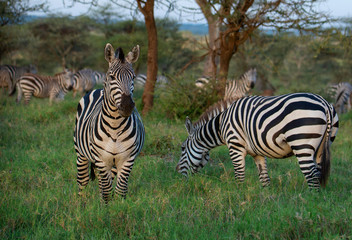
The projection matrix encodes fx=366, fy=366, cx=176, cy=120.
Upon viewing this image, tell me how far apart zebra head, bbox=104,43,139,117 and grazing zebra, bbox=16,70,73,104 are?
9552 mm

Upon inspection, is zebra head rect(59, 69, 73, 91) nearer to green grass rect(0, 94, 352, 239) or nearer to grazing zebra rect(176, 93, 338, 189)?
green grass rect(0, 94, 352, 239)

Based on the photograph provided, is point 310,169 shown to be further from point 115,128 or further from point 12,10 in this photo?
point 12,10

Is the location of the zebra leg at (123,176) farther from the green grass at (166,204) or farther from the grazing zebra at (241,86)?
the grazing zebra at (241,86)

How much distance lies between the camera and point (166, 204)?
3756 mm

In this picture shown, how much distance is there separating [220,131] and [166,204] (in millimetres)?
1664

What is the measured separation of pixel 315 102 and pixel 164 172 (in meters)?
2.47

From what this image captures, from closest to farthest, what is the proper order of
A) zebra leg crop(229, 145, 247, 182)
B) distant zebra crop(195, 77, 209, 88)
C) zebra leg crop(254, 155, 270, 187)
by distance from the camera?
zebra leg crop(229, 145, 247, 182), zebra leg crop(254, 155, 270, 187), distant zebra crop(195, 77, 209, 88)

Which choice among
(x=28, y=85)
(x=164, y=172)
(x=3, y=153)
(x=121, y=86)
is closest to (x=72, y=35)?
(x=28, y=85)

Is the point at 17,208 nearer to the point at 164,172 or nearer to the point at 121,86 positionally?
the point at 121,86

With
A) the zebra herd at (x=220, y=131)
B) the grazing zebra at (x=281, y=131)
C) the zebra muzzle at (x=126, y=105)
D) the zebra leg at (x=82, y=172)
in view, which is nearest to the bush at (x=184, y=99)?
the zebra herd at (x=220, y=131)

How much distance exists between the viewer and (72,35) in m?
25.8

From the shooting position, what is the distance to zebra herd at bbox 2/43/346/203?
365cm

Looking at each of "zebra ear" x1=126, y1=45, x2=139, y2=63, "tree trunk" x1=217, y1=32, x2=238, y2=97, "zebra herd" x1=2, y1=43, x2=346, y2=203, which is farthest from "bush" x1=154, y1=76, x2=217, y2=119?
"zebra ear" x1=126, y1=45, x2=139, y2=63

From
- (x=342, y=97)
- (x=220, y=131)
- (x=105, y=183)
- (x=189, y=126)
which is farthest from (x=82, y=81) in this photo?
(x=105, y=183)
